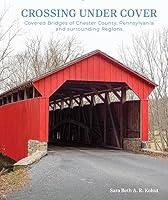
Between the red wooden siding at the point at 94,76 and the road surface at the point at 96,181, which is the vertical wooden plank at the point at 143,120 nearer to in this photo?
the red wooden siding at the point at 94,76

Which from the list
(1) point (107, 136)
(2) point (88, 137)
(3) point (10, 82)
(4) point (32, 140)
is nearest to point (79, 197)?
(4) point (32, 140)

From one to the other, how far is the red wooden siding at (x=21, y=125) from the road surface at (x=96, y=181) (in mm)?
4465

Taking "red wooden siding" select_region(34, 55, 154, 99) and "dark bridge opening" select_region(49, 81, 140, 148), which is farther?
"dark bridge opening" select_region(49, 81, 140, 148)

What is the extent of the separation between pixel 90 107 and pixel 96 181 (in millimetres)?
14831

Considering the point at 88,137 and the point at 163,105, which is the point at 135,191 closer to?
the point at 88,137

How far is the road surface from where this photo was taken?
7438 millimetres

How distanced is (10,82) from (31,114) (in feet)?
110

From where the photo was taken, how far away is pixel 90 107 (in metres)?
23.8

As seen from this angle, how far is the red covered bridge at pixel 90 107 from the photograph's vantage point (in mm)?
17188

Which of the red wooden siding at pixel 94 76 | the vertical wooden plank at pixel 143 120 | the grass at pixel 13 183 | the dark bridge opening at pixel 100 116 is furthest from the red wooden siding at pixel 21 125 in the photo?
the grass at pixel 13 183

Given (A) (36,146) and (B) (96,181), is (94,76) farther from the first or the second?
(B) (96,181)

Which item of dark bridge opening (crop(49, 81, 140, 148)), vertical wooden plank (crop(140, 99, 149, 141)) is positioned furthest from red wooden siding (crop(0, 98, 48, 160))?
vertical wooden plank (crop(140, 99, 149, 141))

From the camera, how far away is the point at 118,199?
714 centimetres

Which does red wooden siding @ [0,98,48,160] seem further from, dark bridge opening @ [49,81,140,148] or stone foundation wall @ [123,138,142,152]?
stone foundation wall @ [123,138,142,152]
